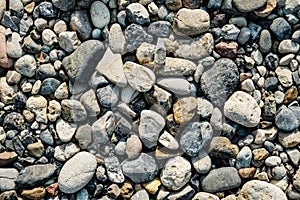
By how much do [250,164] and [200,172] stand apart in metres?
0.15

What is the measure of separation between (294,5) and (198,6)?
0.28 metres

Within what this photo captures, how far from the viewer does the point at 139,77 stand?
1.33m

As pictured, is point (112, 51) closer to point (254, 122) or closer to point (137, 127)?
point (137, 127)

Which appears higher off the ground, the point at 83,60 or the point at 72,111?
the point at 83,60

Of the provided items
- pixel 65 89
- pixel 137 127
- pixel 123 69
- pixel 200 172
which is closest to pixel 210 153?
pixel 200 172

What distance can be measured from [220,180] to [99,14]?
592mm

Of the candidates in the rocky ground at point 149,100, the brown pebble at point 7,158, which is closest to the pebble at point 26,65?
the rocky ground at point 149,100

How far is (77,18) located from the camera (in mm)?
1356

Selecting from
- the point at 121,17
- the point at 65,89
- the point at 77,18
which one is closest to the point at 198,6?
the point at 121,17

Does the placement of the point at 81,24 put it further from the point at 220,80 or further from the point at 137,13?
the point at 220,80

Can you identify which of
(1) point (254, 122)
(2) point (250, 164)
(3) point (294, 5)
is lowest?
(2) point (250, 164)

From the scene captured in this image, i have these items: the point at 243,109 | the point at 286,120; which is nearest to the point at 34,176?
the point at 243,109

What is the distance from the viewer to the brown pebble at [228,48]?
135 cm

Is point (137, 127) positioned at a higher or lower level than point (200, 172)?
higher
